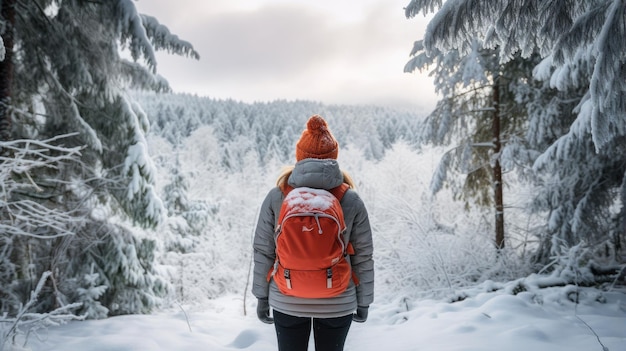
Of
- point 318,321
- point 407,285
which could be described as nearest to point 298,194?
point 318,321

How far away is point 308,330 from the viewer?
2.16 metres

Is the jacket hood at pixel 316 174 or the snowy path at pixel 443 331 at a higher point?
the jacket hood at pixel 316 174

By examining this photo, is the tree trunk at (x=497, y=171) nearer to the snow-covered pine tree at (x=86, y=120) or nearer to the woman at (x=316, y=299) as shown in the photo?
the snow-covered pine tree at (x=86, y=120)

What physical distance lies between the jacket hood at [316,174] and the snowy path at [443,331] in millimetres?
2290

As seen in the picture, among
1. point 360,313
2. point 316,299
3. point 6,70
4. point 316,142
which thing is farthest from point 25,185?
point 360,313

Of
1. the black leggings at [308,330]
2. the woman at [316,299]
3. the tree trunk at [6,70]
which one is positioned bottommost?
the black leggings at [308,330]

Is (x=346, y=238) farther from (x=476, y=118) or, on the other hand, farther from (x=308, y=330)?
(x=476, y=118)

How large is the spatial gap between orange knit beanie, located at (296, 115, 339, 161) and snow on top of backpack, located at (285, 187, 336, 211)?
25 cm

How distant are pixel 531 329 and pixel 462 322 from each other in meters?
0.71

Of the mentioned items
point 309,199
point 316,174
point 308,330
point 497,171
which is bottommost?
point 308,330

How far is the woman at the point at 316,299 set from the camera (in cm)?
209

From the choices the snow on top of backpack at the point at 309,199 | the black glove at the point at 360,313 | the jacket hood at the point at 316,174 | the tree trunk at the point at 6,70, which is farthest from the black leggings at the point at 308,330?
the tree trunk at the point at 6,70

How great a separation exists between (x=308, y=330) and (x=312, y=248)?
0.53 meters

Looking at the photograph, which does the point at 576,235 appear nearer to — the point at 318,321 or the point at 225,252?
the point at 318,321
